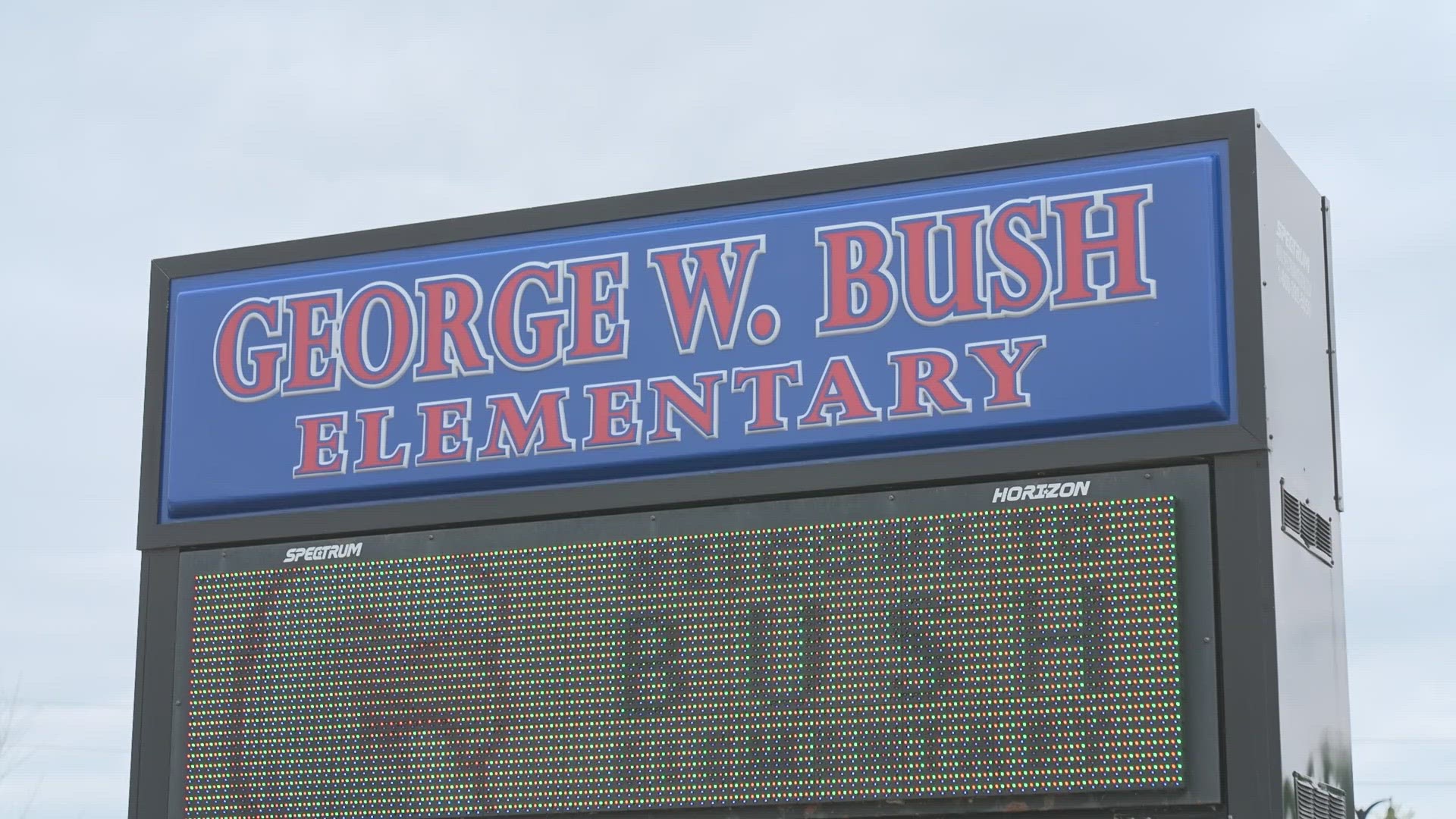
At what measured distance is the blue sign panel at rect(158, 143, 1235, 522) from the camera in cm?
1167

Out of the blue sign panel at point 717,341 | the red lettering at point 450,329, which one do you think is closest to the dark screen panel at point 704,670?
the blue sign panel at point 717,341

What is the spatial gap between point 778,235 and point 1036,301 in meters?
1.56

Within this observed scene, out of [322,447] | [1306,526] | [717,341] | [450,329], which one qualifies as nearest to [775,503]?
[717,341]

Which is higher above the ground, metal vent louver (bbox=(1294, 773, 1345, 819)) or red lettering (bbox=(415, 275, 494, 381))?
red lettering (bbox=(415, 275, 494, 381))

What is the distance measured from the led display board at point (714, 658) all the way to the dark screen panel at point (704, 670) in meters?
0.01

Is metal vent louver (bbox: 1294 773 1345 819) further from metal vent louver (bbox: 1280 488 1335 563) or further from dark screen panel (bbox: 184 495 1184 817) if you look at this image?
metal vent louver (bbox: 1280 488 1335 563)

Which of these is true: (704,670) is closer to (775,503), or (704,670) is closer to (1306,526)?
(775,503)

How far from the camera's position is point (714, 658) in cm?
1198

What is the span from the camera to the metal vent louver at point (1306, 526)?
1152 cm

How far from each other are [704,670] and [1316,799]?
3114 millimetres

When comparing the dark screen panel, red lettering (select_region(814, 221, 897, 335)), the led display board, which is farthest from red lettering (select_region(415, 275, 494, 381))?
red lettering (select_region(814, 221, 897, 335))

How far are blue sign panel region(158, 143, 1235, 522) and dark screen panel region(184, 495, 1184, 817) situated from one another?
0.55 metres

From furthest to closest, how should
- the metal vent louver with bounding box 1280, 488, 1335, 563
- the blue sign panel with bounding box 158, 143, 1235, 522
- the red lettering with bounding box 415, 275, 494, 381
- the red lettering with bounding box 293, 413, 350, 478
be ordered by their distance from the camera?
the red lettering with bounding box 293, 413, 350, 478 < the red lettering with bounding box 415, 275, 494, 381 < the blue sign panel with bounding box 158, 143, 1235, 522 < the metal vent louver with bounding box 1280, 488, 1335, 563

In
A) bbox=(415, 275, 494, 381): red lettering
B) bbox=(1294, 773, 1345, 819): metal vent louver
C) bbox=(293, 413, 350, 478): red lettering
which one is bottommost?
bbox=(1294, 773, 1345, 819): metal vent louver
